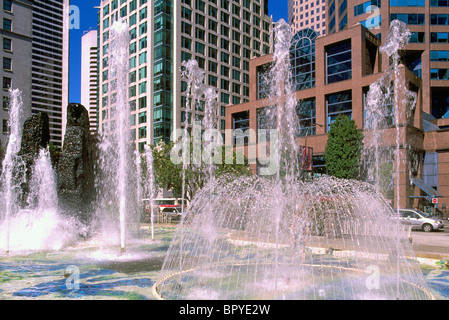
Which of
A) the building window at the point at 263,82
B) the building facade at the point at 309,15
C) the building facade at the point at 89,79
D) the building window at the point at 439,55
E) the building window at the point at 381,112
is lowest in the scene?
the building window at the point at 381,112

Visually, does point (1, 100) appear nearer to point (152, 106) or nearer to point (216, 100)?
point (152, 106)

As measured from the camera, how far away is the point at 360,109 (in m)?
39.9

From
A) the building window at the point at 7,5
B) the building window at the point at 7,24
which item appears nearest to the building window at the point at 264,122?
the building window at the point at 7,24

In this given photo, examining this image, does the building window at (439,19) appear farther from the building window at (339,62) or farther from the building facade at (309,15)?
the building facade at (309,15)

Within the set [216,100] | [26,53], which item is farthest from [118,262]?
[216,100]

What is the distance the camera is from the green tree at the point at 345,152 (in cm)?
3491

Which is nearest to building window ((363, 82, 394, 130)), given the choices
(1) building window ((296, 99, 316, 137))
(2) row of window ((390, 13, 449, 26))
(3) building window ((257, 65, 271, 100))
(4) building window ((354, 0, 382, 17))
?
(1) building window ((296, 99, 316, 137))

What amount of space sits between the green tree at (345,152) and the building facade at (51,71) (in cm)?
11143

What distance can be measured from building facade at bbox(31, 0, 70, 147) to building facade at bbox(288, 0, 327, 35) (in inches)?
3028

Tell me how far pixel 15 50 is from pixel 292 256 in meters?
58.5

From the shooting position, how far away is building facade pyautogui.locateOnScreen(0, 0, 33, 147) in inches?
2116

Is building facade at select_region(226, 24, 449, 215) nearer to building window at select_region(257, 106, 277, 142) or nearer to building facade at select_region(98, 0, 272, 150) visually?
building window at select_region(257, 106, 277, 142)

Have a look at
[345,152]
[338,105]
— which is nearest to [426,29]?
[338,105]

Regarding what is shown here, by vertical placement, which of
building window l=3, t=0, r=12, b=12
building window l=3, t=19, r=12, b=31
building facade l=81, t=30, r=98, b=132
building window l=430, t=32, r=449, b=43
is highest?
building facade l=81, t=30, r=98, b=132
